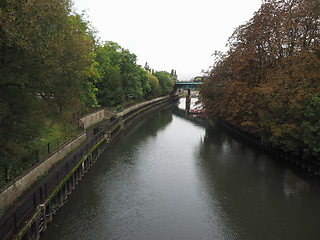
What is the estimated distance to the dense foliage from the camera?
25875 millimetres

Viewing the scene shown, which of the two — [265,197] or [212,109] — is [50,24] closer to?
[265,197]

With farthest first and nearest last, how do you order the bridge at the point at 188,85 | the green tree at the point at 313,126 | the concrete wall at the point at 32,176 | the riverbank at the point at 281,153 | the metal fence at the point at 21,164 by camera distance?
the bridge at the point at 188,85 → the riverbank at the point at 281,153 → the green tree at the point at 313,126 → the metal fence at the point at 21,164 → the concrete wall at the point at 32,176

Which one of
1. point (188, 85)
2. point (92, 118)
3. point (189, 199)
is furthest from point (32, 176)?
point (188, 85)

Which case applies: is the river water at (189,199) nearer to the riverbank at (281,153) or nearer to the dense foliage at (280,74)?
the riverbank at (281,153)

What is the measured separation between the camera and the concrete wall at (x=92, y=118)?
39.1 m

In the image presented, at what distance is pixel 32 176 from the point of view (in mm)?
18875

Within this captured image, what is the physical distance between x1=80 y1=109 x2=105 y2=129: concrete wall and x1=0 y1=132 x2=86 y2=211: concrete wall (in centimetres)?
1091

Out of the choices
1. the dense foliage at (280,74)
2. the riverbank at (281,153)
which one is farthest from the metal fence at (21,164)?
the riverbank at (281,153)

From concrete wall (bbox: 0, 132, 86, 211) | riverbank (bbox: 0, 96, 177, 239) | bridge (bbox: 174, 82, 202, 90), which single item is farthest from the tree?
bridge (bbox: 174, 82, 202, 90)

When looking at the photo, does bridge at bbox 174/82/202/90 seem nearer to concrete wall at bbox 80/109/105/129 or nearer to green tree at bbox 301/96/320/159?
concrete wall at bbox 80/109/105/129

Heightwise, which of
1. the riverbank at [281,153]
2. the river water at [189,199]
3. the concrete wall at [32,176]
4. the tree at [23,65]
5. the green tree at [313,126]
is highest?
the tree at [23,65]

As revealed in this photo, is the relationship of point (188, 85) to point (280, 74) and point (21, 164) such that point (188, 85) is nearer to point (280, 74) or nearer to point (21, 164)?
point (280, 74)

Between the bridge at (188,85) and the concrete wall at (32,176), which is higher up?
the bridge at (188,85)

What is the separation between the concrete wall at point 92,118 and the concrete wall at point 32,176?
35.8ft
